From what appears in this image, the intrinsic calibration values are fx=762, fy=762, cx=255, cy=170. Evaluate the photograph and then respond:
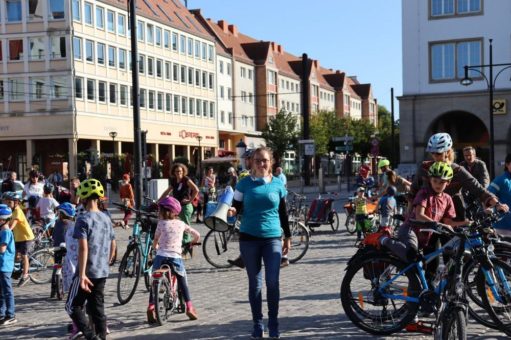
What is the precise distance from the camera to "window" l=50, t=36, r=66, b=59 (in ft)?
200

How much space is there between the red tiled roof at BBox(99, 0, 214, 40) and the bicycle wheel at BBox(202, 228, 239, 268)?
54463 mm

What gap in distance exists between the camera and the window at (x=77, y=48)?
61.0m

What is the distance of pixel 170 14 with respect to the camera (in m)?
78.6

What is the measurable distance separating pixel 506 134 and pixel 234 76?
55.9 metres

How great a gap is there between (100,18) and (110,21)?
1713 millimetres

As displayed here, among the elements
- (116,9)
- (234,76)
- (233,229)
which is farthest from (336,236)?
(234,76)

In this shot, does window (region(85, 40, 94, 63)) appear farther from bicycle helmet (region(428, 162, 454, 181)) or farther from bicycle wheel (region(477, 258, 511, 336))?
bicycle wheel (region(477, 258, 511, 336))

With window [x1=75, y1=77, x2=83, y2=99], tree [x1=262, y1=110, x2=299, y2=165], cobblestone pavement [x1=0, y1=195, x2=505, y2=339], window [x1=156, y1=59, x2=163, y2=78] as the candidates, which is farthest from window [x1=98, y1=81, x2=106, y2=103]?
cobblestone pavement [x1=0, y1=195, x2=505, y2=339]

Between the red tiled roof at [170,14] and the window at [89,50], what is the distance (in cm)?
420

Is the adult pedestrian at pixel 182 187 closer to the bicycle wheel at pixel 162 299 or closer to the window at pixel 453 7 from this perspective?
the bicycle wheel at pixel 162 299

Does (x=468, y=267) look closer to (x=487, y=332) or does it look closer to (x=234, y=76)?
(x=487, y=332)

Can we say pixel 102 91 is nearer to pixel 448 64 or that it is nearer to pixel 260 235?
pixel 448 64

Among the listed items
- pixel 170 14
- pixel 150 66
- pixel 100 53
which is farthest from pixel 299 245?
pixel 170 14

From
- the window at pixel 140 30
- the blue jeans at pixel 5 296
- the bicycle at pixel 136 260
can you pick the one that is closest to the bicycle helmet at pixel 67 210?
the bicycle at pixel 136 260
